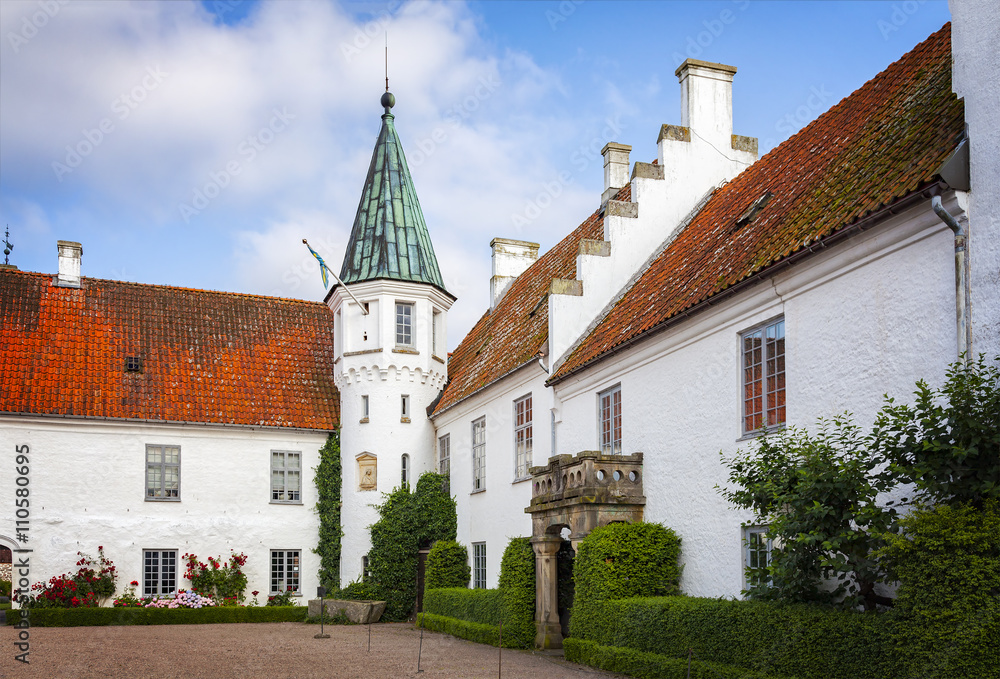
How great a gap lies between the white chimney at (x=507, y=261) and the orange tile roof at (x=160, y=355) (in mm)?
5718

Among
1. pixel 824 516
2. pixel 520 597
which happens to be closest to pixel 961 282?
pixel 824 516

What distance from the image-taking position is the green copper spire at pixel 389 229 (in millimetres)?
28656

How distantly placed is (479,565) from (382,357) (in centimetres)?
678

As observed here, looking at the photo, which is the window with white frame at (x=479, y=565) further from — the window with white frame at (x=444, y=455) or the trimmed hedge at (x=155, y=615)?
the trimmed hedge at (x=155, y=615)

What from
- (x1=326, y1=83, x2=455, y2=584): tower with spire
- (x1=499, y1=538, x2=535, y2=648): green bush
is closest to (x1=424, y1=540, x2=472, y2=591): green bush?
(x1=326, y1=83, x2=455, y2=584): tower with spire

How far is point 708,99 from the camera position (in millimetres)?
21516

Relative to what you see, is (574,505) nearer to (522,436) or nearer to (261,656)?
(522,436)

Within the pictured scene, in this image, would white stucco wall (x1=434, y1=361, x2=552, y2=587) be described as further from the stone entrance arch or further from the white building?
the stone entrance arch

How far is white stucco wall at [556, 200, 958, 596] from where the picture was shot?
10.8 m

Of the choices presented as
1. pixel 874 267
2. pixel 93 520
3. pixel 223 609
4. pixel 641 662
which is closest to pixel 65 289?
pixel 93 520

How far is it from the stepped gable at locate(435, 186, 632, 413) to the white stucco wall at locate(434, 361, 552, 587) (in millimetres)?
396

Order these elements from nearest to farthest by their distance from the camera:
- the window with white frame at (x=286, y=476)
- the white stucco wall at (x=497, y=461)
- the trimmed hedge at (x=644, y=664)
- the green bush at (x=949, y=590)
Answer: the green bush at (x=949, y=590), the trimmed hedge at (x=644, y=664), the white stucco wall at (x=497, y=461), the window with white frame at (x=286, y=476)

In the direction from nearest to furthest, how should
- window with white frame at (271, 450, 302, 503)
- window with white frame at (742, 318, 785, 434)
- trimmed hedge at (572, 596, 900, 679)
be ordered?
trimmed hedge at (572, 596, 900, 679) < window with white frame at (742, 318, 785, 434) < window with white frame at (271, 450, 302, 503)

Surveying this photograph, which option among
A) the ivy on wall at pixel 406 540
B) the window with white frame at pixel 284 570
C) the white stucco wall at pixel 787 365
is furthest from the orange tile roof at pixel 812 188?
the window with white frame at pixel 284 570
